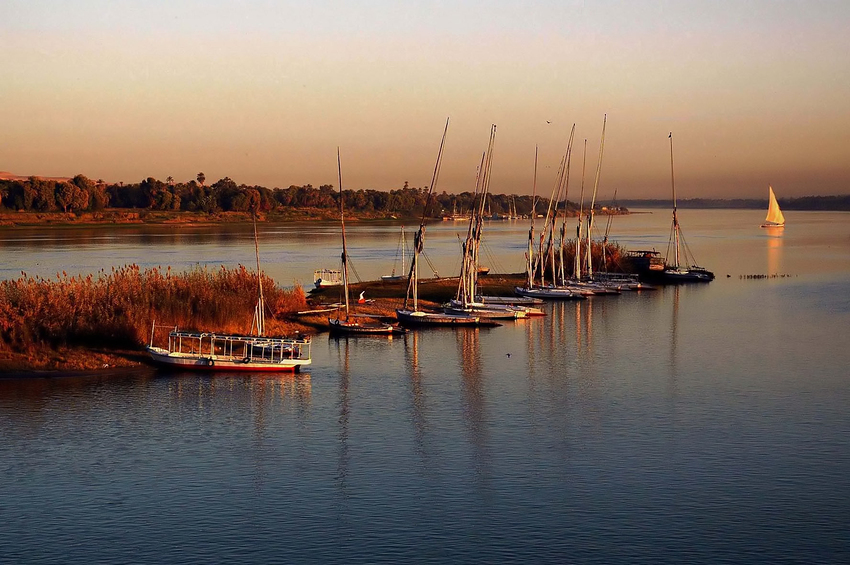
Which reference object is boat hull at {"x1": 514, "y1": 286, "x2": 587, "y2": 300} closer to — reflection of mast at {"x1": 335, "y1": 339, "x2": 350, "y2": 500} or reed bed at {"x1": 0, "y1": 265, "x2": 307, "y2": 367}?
reed bed at {"x1": 0, "y1": 265, "x2": 307, "y2": 367}

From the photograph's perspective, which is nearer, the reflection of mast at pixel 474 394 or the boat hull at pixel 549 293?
the reflection of mast at pixel 474 394

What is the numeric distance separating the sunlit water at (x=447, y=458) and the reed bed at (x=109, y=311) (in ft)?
13.3

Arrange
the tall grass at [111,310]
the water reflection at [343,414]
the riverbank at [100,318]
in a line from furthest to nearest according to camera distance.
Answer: the tall grass at [111,310] → the riverbank at [100,318] → the water reflection at [343,414]

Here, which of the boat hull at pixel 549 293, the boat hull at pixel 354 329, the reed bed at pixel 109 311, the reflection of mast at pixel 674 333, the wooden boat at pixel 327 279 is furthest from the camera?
the boat hull at pixel 549 293

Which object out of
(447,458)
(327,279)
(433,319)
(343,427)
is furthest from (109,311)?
(327,279)

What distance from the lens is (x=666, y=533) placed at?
1221 inches

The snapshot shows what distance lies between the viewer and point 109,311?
56.2 m

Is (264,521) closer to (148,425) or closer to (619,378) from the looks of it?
(148,425)

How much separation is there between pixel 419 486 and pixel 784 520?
12.3 metres

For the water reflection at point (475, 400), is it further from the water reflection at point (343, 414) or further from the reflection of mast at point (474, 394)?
the water reflection at point (343, 414)

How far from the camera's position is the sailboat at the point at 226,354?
53.5 meters

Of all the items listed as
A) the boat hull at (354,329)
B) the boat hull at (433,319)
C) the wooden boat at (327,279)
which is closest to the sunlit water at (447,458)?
the boat hull at (354,329)

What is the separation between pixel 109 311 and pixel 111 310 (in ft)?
0.41

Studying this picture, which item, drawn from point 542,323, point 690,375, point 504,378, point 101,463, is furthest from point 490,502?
point 542,323
